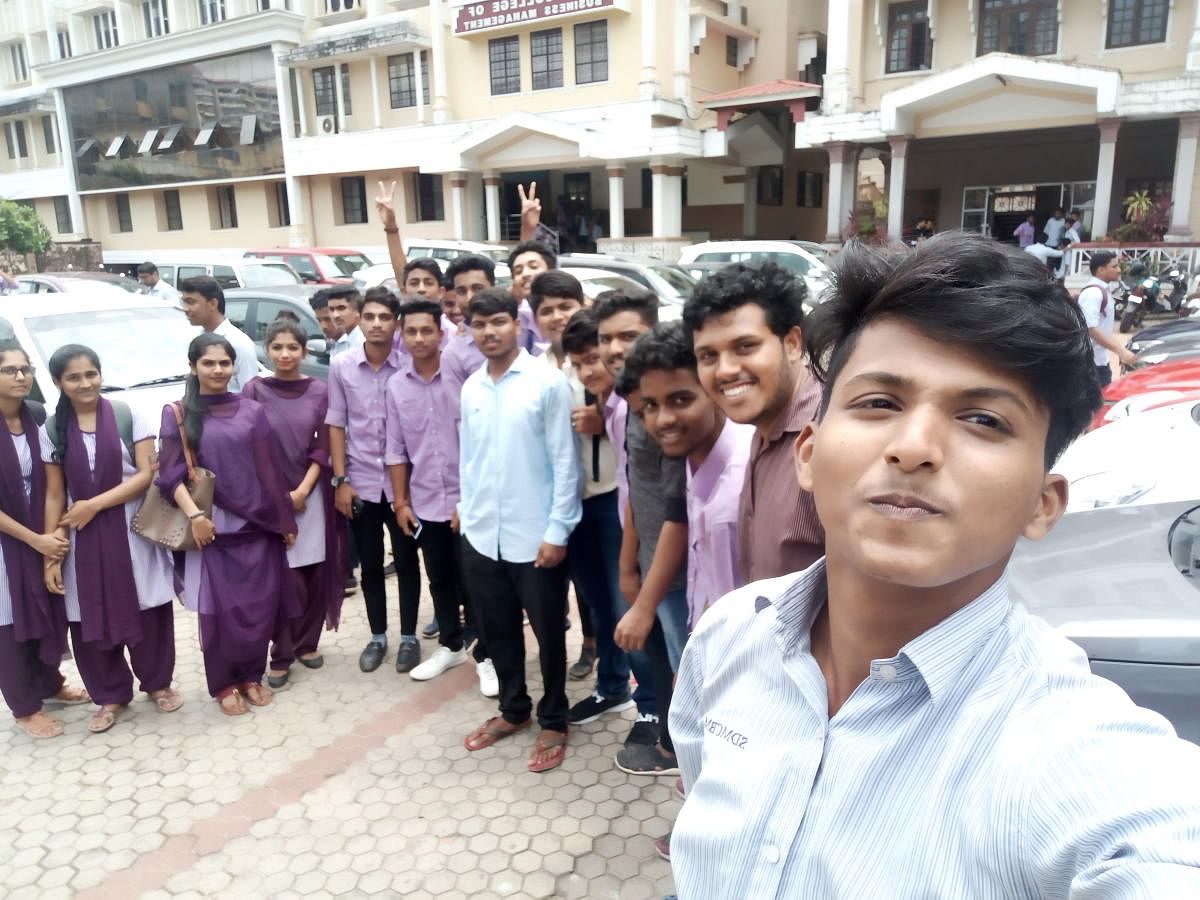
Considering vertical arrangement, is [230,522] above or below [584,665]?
above

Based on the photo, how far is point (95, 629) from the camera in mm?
3541

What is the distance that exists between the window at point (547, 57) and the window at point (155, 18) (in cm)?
1583

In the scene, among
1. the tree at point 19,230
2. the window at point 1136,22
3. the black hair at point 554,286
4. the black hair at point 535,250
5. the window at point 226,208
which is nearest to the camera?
the black hair at point 554,286

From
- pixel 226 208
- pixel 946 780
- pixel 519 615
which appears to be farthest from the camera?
pixel 226 208

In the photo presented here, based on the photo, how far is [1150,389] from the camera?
5039mm

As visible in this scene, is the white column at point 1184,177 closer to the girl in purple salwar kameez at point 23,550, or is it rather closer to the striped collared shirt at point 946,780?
the girl in purple salwar kameez at point 23,550

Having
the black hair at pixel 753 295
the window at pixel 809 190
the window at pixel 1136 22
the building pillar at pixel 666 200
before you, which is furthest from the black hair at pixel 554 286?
the window at pixel 809 190

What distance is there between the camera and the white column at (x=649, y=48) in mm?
20422

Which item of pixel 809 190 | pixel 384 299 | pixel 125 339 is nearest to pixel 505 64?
pixel 809 190

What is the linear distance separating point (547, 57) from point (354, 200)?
813cm

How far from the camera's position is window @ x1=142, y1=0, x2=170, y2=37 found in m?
29.9

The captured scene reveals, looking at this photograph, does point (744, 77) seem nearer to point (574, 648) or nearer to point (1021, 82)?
point (1021, 82)

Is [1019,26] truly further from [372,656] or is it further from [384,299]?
[372,656]

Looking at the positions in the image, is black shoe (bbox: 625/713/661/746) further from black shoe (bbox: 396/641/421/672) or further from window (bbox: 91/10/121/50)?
window (bbox: 91/10/121/50)
